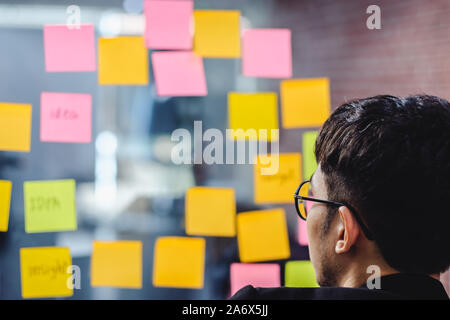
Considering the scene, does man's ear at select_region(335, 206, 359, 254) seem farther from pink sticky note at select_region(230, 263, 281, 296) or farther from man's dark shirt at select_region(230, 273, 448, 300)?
pink sticky note at select_region(230, 263, 281, 296)

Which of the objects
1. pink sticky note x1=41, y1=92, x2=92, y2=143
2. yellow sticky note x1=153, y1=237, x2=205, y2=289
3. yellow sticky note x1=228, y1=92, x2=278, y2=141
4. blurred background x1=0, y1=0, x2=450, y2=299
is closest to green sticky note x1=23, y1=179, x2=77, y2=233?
blurred background x1=0, y1=0, x2=450, y2=299

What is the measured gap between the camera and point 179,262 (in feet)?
4.50

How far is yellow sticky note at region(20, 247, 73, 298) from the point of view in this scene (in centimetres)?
133

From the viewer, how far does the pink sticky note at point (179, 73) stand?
134cm

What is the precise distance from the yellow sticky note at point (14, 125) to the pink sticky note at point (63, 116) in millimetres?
43

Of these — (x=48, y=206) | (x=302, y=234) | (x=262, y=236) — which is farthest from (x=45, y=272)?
(x=302, y=234)

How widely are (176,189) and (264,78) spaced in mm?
402

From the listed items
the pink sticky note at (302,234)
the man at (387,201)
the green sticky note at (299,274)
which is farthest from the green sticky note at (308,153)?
the man at (387,201)

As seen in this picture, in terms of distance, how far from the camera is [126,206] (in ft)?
4.56

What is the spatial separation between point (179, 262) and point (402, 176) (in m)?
0.76

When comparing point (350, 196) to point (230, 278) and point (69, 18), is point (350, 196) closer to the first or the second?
point (230, 278)

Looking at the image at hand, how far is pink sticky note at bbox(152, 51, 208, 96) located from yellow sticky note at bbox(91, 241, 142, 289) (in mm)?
446

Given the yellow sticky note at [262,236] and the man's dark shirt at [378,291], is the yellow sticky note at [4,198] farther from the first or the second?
the man's dark shirt at [378,291]
